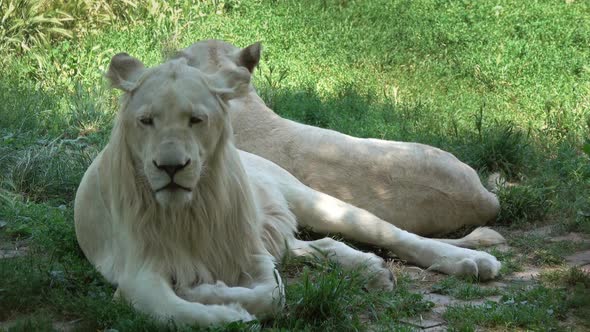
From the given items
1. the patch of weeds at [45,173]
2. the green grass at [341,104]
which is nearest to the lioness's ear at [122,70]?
the green grass at [341,104]

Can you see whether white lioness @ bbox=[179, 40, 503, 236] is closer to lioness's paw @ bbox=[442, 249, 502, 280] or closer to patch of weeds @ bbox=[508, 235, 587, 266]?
patch of weeds @ bbox=[508, 235, 587, 266]

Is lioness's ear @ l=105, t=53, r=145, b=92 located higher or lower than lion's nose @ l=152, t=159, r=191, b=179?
higher

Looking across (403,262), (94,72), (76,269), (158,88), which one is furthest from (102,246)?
(94,72)

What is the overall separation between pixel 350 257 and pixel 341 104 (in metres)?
3.64

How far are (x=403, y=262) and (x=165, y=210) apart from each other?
1638 millimetres

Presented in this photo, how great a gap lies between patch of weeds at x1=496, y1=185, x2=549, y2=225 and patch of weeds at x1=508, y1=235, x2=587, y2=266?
0.30 meters

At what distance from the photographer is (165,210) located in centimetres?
432

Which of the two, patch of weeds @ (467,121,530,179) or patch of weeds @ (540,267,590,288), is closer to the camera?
patch of weeds @ (540,267,590,288)

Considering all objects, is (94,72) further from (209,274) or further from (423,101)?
(209,274)

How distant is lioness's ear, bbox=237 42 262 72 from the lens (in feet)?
17.9

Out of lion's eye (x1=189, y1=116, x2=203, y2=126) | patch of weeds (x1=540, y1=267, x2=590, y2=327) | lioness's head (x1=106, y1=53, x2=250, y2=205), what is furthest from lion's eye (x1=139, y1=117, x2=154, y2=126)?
patch of weeds (x1=540, y1=267, x2=590, y2=327)

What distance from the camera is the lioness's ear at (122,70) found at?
4.39 metres

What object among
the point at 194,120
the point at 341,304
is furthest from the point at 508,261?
the point at 194,120

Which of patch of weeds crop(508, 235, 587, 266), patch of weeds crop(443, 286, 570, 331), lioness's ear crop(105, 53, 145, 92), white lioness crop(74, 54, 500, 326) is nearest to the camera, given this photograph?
white lioness crop(74, 54, 500, 326)
